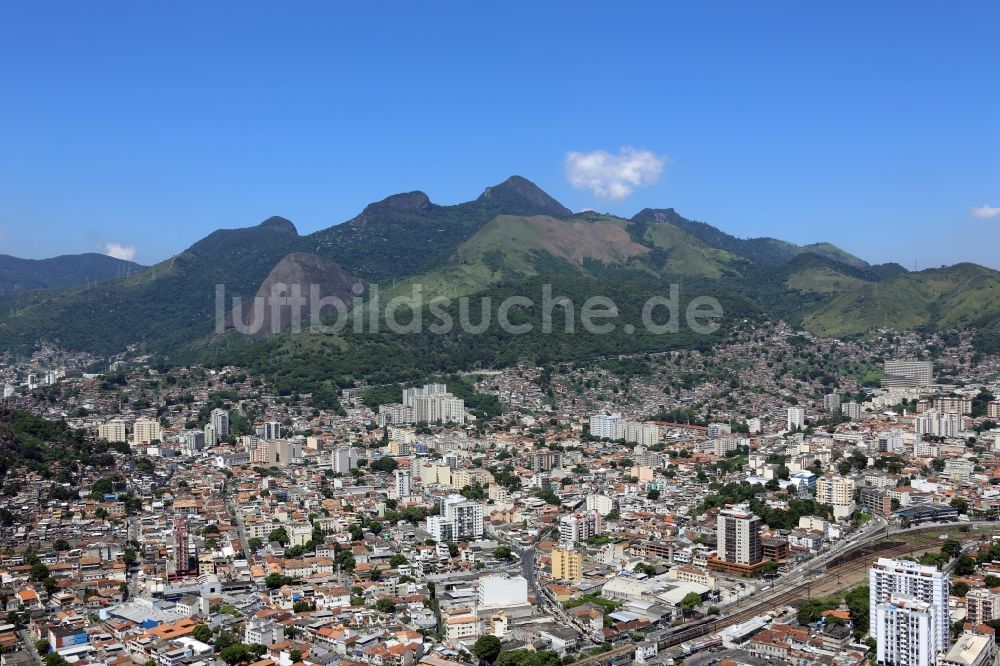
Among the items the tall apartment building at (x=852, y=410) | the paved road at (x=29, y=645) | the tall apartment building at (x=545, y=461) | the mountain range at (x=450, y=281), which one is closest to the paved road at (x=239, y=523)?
the paved road at (x=29, y=645)

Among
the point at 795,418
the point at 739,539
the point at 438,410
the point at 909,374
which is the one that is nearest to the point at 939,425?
the point at 795,418

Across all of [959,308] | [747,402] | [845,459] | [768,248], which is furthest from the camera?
[768,248]

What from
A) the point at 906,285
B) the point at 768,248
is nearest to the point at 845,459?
the point at 906,285

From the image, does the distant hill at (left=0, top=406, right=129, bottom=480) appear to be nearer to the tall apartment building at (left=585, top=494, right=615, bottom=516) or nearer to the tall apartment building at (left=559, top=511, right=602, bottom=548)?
the tall apartment building at (left=559, top=511, right=602, bottom=548)

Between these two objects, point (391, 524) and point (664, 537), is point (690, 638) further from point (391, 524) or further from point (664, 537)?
point (391, 524)

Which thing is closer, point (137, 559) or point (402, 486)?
point (137, 559)

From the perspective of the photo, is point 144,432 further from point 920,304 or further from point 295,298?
point 920,304
